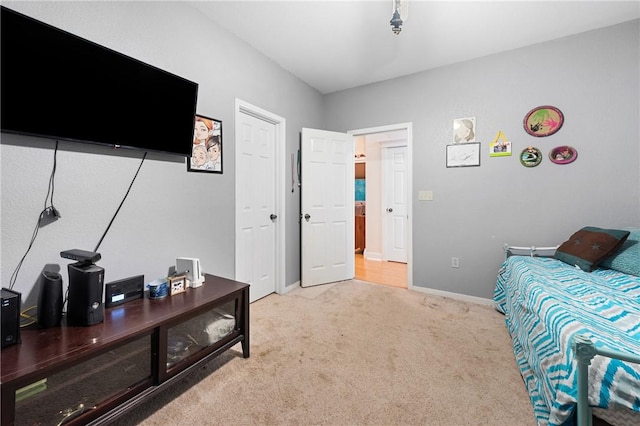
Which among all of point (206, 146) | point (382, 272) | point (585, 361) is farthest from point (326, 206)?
point (585, 361)

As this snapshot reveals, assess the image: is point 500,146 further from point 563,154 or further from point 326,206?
point 326,206

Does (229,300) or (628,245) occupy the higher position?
(628,245)

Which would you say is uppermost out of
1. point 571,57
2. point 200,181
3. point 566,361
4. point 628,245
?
point 571,57

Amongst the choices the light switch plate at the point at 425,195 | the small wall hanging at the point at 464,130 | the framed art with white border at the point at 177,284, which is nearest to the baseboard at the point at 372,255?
the light switch plate at the point at 425,195

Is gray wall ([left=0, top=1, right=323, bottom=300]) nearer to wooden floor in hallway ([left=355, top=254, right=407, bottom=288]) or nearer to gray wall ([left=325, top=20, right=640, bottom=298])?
gray wall ([left=325, top=20, right=640, bottom=298])

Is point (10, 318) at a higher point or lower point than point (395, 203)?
lower

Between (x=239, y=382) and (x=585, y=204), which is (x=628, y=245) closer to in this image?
(x=585, y=204)

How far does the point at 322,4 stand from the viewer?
6.77ft

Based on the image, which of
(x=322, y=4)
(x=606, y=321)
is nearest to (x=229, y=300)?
(x=606, y=321)

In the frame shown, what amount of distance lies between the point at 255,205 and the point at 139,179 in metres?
1.17

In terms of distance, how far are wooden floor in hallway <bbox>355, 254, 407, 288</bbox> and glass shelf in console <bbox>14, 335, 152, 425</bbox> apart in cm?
281

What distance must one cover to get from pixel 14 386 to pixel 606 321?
245 centimetres

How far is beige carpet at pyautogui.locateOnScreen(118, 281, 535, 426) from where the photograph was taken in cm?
136

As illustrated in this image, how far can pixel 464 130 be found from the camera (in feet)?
9.66
